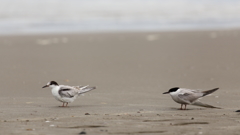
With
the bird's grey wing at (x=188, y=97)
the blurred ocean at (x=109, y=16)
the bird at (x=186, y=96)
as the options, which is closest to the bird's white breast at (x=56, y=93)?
the bird at (x=186, y=96)

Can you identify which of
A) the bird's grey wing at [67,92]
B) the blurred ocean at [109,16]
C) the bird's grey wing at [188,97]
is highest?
the blurred ocean at [109,16]

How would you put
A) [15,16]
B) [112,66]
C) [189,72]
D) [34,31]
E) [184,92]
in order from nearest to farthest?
[184,92]
[189,72]
[112,66]
[34,31]
[15,16]

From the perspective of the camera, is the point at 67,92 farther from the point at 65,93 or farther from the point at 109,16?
the point at 109,16

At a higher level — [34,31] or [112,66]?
[34,31]

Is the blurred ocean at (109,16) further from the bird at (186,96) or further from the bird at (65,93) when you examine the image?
the bird at (186,96)

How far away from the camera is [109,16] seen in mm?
25547

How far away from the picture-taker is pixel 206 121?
5.23m

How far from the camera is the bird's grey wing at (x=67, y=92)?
688cm

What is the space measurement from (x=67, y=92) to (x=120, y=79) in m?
2.32

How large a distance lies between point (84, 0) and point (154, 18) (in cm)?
1132

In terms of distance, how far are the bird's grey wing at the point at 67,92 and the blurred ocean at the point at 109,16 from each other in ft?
38.3

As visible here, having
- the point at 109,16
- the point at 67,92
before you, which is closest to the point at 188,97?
the point at 67,92

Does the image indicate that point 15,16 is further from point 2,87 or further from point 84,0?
point 2,87

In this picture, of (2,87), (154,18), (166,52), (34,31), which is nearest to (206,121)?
(2,87)
